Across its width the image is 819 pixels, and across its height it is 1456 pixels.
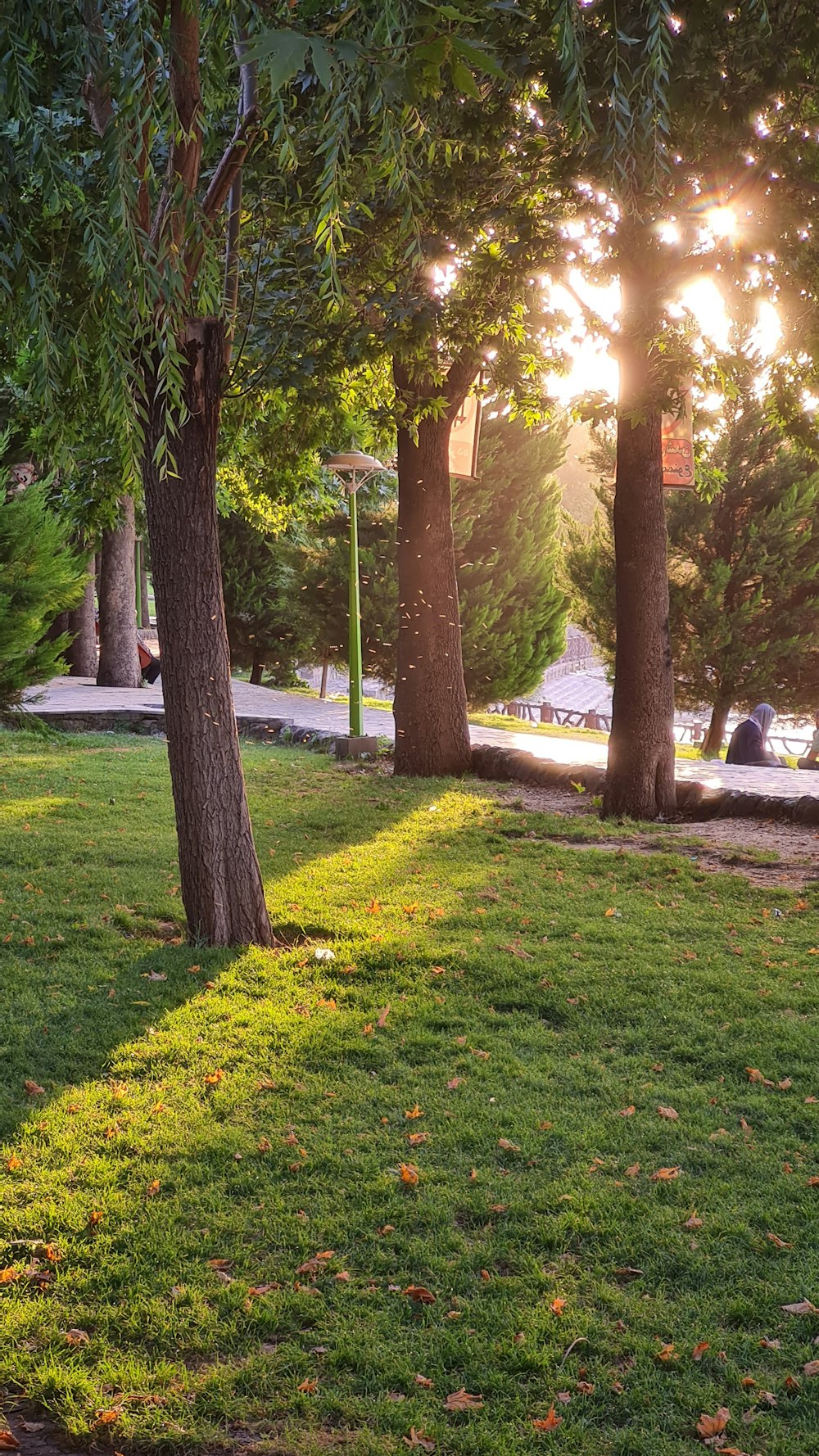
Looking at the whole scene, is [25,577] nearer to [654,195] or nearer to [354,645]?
[354,645]

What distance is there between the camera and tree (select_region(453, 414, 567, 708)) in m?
19.9

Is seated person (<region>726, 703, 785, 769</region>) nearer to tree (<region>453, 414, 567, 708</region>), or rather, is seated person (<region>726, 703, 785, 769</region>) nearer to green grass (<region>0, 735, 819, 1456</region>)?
green grass (<region>0, 735, 819, 1456</region>)

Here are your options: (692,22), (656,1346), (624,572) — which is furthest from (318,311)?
(656,1346)

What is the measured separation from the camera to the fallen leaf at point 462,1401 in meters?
2.49

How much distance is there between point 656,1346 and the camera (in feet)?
8.82

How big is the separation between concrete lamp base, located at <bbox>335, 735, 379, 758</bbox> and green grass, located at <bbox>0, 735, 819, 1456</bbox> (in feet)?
18.7

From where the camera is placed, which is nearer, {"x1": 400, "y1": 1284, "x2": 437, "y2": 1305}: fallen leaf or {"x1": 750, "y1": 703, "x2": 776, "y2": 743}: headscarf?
{"x1": 400, "y1": 1284, "x2": 437, "y2": 1305}: fallen leaf

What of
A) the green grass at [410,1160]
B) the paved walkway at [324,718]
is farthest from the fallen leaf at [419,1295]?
the paved walkway at [324,718]

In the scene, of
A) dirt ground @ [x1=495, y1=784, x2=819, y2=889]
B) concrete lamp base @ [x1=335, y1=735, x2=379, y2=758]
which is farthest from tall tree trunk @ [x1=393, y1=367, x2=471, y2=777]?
concrete lamp base @ [x1=335, y1=735, x2=379, y2=758]

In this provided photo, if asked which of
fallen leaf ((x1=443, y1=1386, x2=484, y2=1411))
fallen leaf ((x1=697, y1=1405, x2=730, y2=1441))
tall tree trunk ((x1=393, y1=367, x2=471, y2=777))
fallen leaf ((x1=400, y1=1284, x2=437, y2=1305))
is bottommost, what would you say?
fallen leaf ((x1=443, y1=1386, x2=484, y2=1411))

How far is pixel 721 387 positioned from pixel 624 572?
2.74 meters

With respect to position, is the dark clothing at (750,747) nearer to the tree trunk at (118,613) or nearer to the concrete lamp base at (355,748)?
the concrete lamp base at (355,748)

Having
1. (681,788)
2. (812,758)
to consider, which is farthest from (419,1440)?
(812,758)

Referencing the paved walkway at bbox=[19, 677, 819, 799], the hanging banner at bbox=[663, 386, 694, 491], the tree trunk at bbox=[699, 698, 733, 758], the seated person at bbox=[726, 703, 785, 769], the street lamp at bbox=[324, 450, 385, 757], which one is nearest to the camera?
the hanging banner at bbox=[663, 386, 694, 491]
